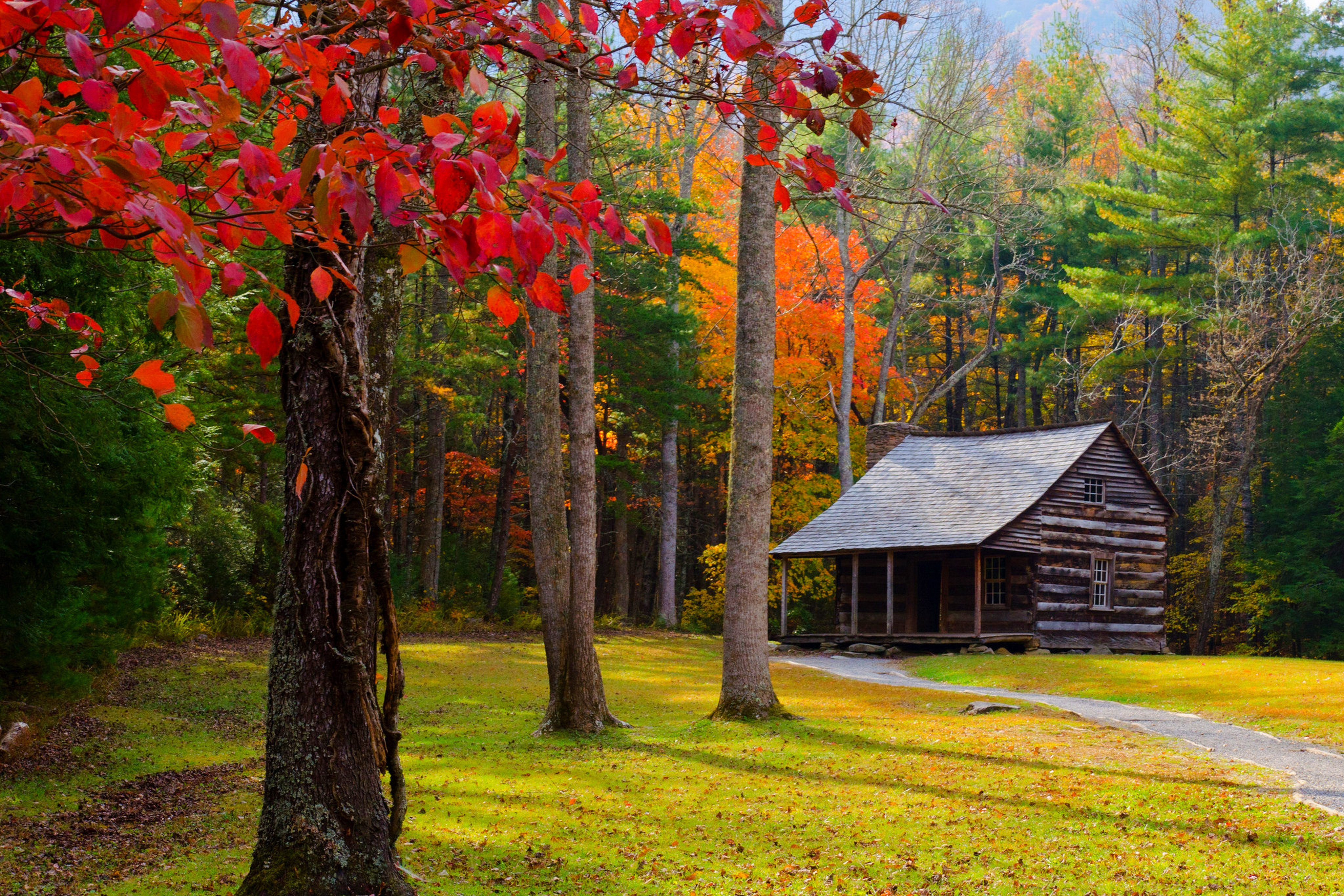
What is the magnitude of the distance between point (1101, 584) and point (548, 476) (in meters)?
20.0

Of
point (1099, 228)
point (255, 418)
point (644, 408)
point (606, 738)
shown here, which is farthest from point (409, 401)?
point (1099, 228)

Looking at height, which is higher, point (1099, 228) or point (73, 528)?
point (1099, 228)

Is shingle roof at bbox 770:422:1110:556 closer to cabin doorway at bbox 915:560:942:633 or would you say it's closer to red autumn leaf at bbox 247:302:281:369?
cabin doorway at bbox 915:560:942:633

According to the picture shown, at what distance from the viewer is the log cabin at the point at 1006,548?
25.8 metres

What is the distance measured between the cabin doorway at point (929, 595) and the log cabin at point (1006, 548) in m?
0.04

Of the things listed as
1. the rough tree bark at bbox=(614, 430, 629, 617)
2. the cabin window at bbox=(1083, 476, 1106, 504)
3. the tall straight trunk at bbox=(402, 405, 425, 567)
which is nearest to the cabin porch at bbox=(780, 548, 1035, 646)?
the cabin window at bbox=(1083, 476, 1106, 504)

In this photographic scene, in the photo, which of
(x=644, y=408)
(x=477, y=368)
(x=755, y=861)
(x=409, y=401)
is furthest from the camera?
(x=409, y=401)

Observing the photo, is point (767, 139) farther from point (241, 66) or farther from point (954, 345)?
point (954, 345)

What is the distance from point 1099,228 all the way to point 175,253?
4547 cm

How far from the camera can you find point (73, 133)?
265cm

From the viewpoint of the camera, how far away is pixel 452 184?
259 centimetres

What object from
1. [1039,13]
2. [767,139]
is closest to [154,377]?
[767,139]

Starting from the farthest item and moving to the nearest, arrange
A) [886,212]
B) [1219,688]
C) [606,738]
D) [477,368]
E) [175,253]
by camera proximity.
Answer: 1. [886,212]
2. [477,368]
3. [1219,688]
4. [606,738]
5. [175,253]

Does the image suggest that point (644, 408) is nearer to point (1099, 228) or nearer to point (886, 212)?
point (886, 212)
